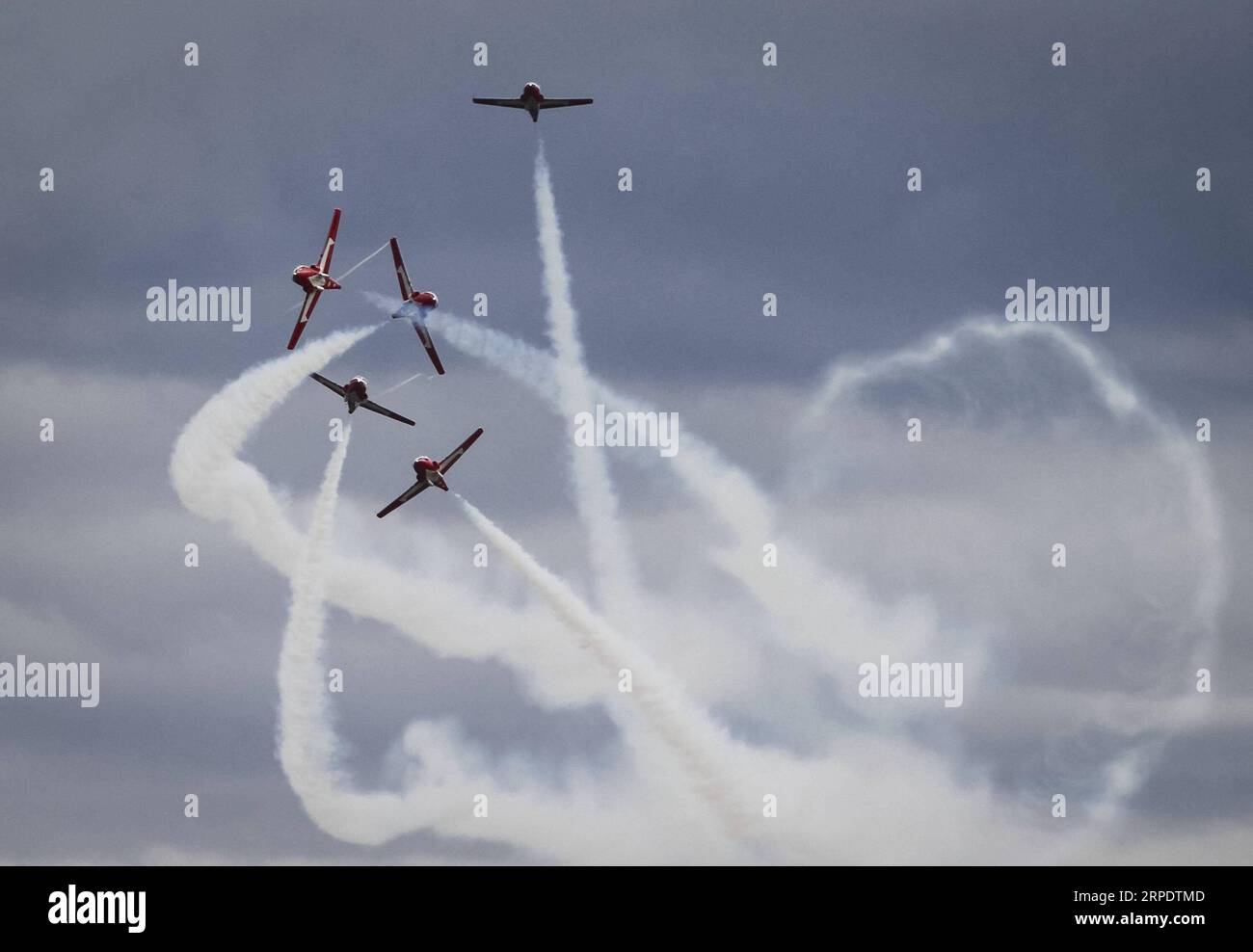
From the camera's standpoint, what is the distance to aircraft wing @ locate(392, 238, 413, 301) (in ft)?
449

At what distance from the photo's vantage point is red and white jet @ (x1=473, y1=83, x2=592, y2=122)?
13400 centimetres

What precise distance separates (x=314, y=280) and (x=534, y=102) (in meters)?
15.4

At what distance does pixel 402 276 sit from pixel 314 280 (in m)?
6.45

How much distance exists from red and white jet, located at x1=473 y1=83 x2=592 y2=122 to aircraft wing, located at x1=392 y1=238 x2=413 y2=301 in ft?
32.5

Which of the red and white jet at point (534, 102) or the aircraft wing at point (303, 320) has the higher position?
the red and white jet at point (534, 102)

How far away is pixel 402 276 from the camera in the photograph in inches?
5423

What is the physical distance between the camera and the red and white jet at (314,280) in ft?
435

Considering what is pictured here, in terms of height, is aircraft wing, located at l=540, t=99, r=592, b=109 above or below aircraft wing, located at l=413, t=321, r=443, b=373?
above

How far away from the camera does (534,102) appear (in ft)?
440

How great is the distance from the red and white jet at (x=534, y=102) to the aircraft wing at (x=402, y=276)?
9.92 m
